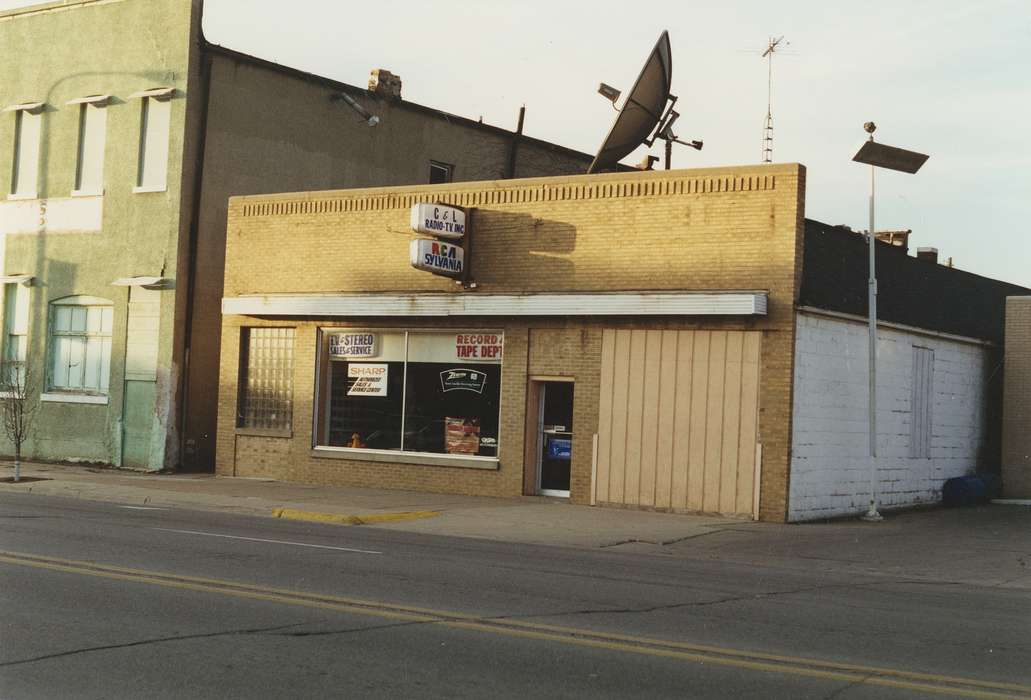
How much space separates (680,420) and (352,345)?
7.24 meters

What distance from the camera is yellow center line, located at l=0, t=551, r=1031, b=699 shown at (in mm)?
7496

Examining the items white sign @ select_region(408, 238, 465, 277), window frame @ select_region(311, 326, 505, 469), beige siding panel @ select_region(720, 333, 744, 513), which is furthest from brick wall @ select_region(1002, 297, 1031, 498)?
white sign @ select_region(408, 238, 465, 277)

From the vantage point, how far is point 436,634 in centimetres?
862

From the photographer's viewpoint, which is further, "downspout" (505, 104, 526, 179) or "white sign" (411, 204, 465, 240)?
"downspout" (505, 104, 526, 179)

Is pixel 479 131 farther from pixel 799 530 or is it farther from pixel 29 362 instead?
pixel 799 530

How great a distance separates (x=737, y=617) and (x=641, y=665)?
90.3 inches

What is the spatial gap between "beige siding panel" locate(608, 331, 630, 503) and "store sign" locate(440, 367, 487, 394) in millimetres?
2820

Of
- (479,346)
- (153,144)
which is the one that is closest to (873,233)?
(479,346)

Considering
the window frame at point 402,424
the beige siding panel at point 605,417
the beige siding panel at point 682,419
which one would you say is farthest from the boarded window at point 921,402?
the window frame at point 402,424

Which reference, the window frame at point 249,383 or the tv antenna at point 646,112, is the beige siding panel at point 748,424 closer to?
the tv antenna at point 646,112

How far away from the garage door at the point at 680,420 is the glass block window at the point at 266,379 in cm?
735

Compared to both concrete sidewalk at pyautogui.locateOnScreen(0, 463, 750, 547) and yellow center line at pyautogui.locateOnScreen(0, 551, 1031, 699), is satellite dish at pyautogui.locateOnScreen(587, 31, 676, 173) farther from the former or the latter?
yellow center line at pyautogui.locateOnScreen(0, 551, 1031, 699)

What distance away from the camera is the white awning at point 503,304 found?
Answer: 19938 millimetres

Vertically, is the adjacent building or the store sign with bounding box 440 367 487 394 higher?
the adjacent building
